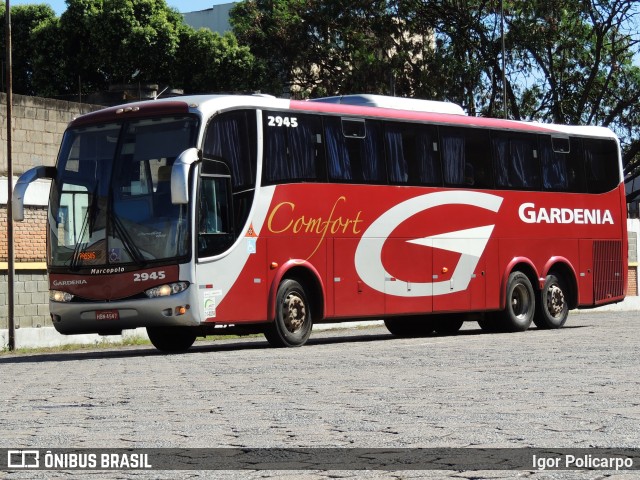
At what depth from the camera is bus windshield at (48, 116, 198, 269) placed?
1933 cm

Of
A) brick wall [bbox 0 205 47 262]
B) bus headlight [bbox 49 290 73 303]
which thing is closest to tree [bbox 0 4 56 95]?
brick wall [bbox 0 205 47 262]

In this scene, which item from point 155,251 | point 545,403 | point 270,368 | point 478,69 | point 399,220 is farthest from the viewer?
point 478,69

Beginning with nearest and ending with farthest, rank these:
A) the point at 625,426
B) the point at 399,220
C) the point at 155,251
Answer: the point at 625,426
the point at 155,251
the point at 399,220

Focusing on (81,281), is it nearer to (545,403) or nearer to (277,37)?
(545,403)

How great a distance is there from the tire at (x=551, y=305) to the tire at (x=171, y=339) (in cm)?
776

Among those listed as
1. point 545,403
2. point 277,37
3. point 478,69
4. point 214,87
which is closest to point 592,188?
point 545,403

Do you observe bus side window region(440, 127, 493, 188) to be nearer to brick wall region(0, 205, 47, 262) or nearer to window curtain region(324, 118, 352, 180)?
window curtain region(324, 118, 352, 180)

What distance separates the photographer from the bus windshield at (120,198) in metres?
19.3

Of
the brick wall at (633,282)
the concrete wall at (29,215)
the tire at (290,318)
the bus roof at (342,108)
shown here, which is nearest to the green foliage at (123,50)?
the brick wall at (633,282)

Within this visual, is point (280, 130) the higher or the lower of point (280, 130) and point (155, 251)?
the higher

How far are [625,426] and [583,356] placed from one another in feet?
24.1

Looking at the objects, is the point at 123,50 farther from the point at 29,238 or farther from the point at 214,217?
the point at 214,217

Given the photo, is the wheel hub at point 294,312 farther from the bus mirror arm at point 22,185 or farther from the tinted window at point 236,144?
the bus mirror arm at point 22,185

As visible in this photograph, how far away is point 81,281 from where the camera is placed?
19.9 m
